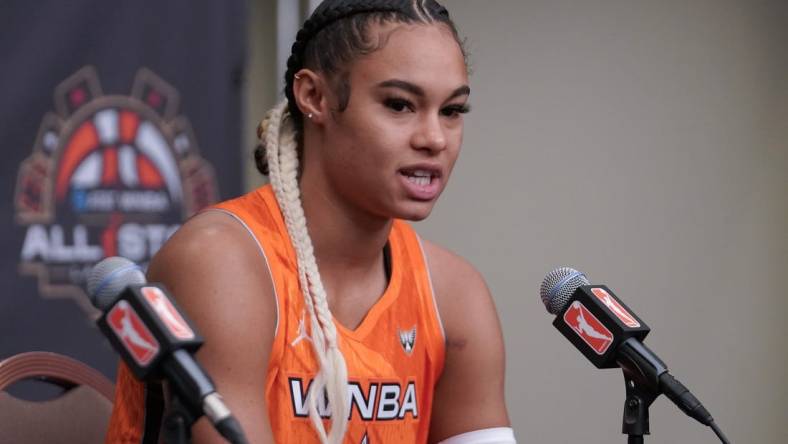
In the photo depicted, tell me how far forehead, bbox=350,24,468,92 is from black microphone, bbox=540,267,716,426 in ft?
1.32

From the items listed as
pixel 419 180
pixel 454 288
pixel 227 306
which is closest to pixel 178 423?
pixel 227 306

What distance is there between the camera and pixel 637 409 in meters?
1.80

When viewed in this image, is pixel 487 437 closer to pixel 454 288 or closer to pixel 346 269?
pixel 454 288

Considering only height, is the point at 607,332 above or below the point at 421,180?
below

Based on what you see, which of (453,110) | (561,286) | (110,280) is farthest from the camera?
(453,110)

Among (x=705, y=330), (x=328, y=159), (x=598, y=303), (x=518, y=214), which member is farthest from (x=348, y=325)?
(x=705, y=330)

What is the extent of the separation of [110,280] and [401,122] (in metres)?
0.70

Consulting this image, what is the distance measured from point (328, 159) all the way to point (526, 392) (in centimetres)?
222

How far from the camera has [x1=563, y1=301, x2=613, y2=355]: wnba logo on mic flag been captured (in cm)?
183

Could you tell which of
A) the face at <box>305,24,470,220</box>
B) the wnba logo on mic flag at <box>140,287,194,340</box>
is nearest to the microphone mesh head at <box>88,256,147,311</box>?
the wnba logo on mic flag at <box>140,287,194,340</box>

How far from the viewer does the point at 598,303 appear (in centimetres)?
186

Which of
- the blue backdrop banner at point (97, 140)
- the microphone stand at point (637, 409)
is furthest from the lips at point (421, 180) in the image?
the blue backdrop banner at point (97, 140)

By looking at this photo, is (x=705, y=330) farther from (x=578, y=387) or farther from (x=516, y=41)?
(x=516, y=41)

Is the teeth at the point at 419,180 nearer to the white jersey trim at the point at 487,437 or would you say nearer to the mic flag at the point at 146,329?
the white jersey trim at the point at 487,437
